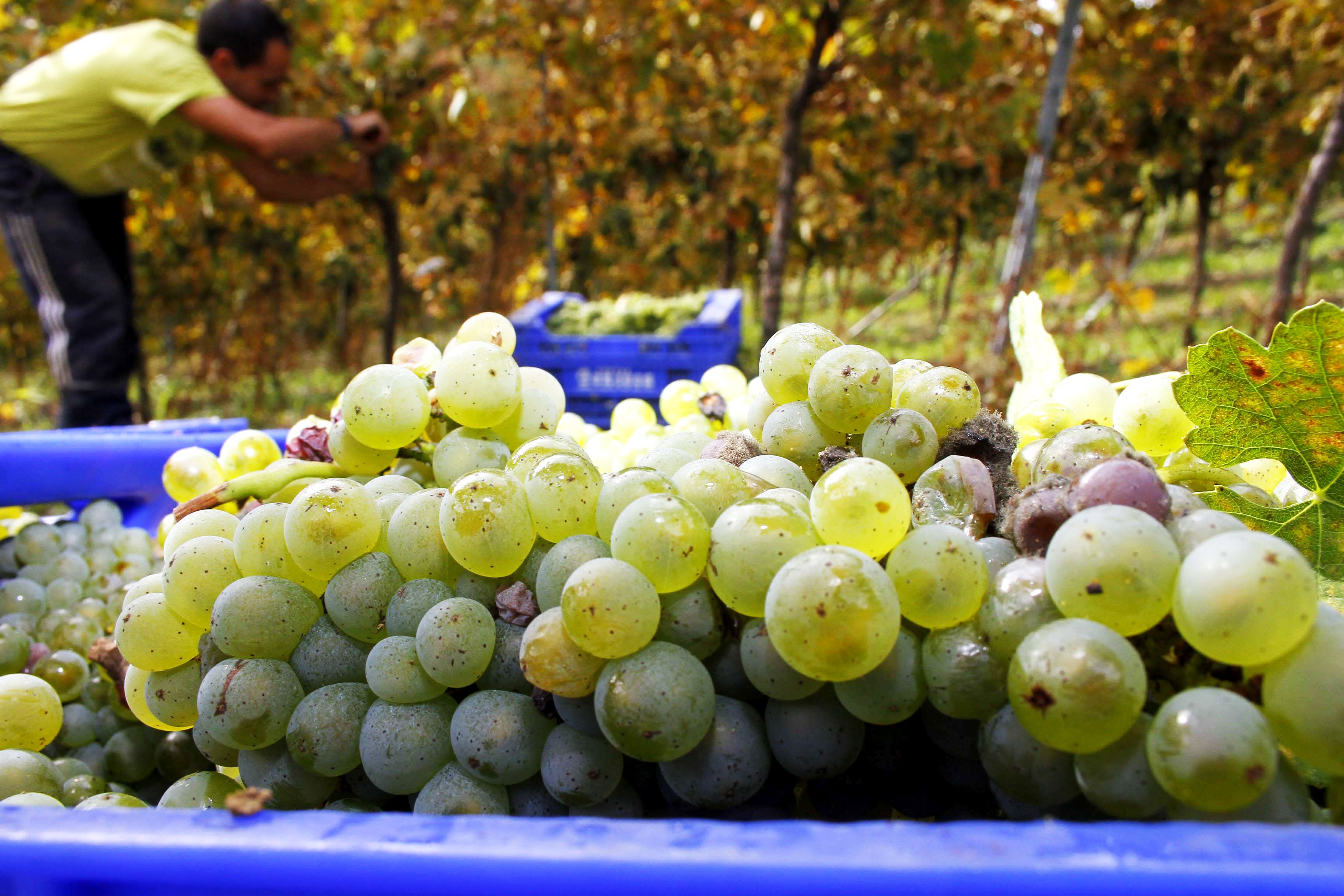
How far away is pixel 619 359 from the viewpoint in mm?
2977

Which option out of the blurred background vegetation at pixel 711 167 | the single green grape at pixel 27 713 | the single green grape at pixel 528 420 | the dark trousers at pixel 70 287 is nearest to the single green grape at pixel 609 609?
the single green grape at pixel 528 420

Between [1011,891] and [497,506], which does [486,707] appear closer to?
[497,506]

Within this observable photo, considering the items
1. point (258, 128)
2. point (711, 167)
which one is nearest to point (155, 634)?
point (258, 128)

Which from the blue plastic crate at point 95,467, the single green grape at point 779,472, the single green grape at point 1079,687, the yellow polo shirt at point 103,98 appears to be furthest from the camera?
→ the yellow polo shirt at point 103,98

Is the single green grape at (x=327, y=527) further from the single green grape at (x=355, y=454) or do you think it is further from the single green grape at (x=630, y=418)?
the single green grape at (x=630, y=418)

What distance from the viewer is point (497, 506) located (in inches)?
23.3

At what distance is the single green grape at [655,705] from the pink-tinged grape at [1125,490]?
267 mm

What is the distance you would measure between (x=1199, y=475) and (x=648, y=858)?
0.63 m

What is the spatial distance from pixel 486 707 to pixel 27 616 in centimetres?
85

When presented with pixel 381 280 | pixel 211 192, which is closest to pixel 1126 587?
pixel 211 192

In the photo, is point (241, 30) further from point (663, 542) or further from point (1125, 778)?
point (1125, 778)

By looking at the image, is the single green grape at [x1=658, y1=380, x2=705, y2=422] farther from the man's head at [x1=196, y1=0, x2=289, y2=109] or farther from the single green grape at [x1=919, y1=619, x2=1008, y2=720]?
the man's head at [x1=196, y1=0, x2=289, y2=109]

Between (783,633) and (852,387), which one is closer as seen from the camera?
(783,633)

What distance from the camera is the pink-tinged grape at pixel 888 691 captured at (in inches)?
20.1
